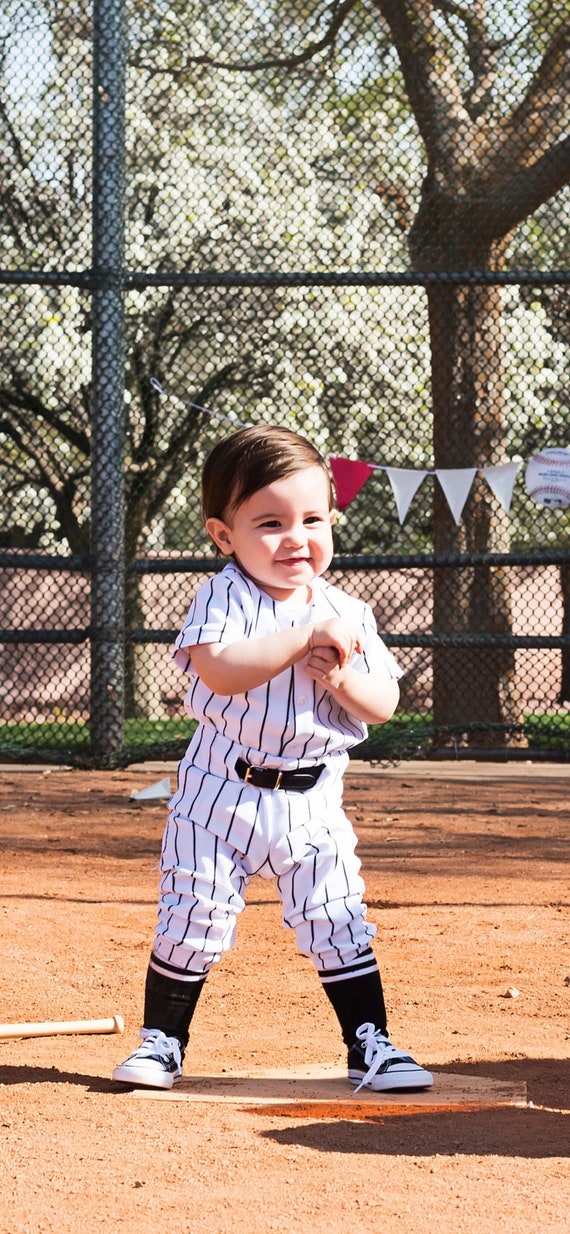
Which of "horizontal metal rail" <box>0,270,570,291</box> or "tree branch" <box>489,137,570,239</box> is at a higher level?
"tree branch" <box>489,137,570,239</box>

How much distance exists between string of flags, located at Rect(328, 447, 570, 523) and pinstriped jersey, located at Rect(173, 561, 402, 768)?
450 cm

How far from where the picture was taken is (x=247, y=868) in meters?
2.60

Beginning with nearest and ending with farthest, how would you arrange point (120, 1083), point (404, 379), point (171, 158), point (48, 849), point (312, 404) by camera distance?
point (120, 1083) < point (48, 849) < point (171, 158) < point (404, 379) < point (312, 404)

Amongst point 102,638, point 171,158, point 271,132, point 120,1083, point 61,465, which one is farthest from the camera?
point 61,465

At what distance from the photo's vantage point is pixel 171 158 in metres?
8.18

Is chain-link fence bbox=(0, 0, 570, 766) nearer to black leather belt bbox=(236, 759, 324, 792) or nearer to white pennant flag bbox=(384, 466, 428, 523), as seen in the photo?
white pennant flag bbox=(384, 466, 428, 523)

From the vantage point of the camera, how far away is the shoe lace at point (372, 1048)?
2570 millimetres

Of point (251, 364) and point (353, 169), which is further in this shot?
point (251, 364)

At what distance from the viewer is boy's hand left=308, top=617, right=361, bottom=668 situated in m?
2.39

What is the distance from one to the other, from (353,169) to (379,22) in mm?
769

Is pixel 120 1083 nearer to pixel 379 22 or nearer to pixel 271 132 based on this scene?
pixel 271 132

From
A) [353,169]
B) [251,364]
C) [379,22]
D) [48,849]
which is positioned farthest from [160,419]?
[48,849]

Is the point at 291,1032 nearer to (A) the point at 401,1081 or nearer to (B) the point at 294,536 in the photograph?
(A) the point at 401,1081

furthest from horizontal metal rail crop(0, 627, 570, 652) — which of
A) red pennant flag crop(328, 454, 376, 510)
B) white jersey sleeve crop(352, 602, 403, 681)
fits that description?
white jersey sleeve crop(352, 602, 403, 681)
